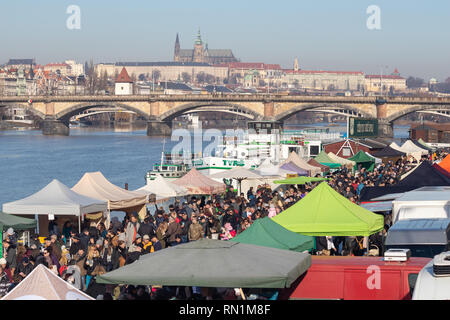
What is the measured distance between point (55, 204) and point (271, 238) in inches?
299

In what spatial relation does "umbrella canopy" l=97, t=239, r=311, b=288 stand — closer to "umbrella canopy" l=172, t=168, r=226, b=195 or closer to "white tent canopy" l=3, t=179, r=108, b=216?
"white tent canopy" l=3, t=179, r=108, b=216

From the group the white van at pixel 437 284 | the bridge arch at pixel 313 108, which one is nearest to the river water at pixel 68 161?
the bridge arch at pixel 313 108

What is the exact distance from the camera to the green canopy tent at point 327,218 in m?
12.7

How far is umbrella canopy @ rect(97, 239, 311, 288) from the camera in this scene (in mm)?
7953

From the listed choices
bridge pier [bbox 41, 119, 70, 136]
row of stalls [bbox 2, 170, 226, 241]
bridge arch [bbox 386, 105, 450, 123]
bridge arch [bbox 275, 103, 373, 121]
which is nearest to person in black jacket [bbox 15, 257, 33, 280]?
row of stalls [bbox 2, 170, 226, 241]

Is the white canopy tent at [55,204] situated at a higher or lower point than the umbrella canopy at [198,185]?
higher

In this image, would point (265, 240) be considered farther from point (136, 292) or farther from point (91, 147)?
point (91, 147)

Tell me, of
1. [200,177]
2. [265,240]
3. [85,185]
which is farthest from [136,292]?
[200,177]

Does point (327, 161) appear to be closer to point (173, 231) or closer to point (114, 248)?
point (173, 231)

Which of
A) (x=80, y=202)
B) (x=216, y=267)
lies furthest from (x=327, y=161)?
(x=216, y=267)

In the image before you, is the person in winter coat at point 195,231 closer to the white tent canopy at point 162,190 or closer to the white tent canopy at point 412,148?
the white tent canopy at point 162,190

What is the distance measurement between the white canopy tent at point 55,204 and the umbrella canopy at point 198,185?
270 inches

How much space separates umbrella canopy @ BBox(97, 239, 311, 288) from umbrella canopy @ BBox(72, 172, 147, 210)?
1074 cm

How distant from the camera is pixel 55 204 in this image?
682 inches
